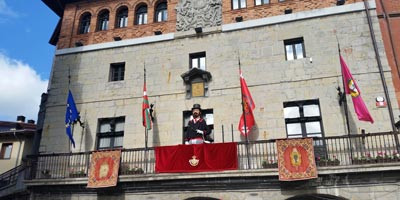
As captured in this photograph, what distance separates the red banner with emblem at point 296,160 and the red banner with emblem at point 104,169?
6.30 m

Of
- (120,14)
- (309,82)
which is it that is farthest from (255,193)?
(120,14)

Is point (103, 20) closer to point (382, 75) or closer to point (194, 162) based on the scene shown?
point (194, 162)

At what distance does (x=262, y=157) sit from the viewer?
14.2 m

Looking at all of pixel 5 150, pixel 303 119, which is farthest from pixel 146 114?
pixel 5 150

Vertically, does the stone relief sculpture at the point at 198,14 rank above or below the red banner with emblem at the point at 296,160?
above

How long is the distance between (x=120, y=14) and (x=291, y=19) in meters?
8.87

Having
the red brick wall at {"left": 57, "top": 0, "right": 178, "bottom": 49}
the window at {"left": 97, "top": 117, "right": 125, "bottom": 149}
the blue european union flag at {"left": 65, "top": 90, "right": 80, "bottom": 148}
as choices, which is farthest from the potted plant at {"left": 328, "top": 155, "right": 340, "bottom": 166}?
the blue european union flag at {"left": 65, "top": 90, "right": 80, "bottom": 148}

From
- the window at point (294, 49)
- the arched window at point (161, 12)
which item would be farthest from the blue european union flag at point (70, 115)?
the window at point (294, 49)

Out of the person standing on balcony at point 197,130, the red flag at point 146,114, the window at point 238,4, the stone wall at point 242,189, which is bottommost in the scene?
the stone wall at point 242,189

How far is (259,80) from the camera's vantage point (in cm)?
1577

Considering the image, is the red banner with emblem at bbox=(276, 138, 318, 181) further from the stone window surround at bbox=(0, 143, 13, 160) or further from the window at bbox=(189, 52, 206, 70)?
the stone window surround at bbox=(0, 143, 13, 160)

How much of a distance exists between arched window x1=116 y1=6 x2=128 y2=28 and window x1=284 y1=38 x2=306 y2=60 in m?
8.38

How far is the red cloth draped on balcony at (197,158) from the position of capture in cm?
1361

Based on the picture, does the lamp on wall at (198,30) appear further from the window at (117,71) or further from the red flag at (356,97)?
the red flag at (356,97)
